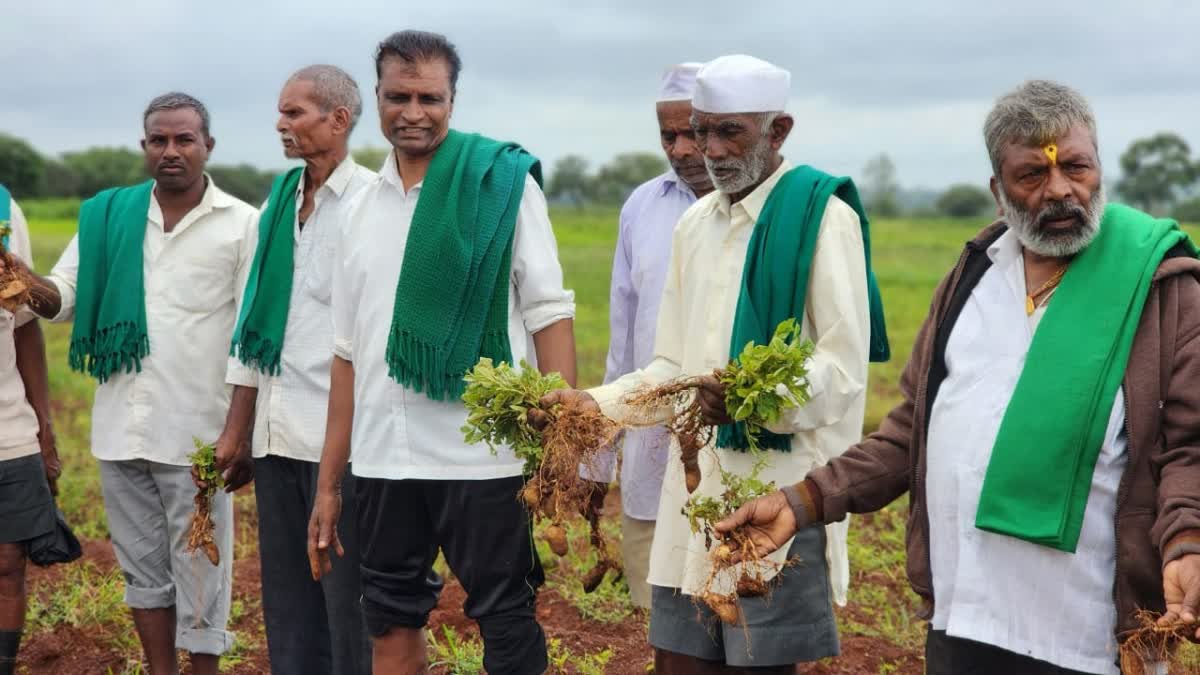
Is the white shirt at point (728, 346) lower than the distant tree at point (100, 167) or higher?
lower

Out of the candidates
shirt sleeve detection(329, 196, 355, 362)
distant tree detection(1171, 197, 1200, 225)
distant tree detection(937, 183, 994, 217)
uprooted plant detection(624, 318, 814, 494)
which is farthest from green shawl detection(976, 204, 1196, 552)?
distant tree detection(937, 183, 994, 217)

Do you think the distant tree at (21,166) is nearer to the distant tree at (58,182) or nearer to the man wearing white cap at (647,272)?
the distant tree at (58,182)

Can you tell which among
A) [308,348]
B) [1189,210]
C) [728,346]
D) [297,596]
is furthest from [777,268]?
[1189,210]

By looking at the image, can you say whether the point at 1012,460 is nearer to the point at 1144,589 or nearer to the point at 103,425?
the point at 1144,589

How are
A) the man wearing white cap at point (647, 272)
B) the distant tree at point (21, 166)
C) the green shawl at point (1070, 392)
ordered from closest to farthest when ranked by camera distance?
the green shawl at point (1070, 392) → the man wearing white cap at point (647, 272) → the distant tree at point (21, 166)

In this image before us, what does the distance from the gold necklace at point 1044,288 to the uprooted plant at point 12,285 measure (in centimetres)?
353

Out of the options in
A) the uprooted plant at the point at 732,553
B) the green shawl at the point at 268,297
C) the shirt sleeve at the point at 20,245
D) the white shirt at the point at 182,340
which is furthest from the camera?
the shirt sleeve at the point at 20,245

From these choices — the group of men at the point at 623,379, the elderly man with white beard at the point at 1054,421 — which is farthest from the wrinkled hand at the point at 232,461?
the elderly man with white beard at the point at 1054,421

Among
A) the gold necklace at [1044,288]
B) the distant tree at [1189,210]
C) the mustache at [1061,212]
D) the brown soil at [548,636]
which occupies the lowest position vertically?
the brown soil at [548,636]

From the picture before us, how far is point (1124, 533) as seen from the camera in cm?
309

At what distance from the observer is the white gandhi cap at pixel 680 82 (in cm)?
570

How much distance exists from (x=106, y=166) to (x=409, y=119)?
46.5 meters

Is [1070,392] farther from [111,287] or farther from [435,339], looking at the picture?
[111,287]

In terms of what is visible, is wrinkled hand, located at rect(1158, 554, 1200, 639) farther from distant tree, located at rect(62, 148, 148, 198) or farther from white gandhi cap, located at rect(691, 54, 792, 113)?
distant tree, located at rect(62, 148, 148, 198)
